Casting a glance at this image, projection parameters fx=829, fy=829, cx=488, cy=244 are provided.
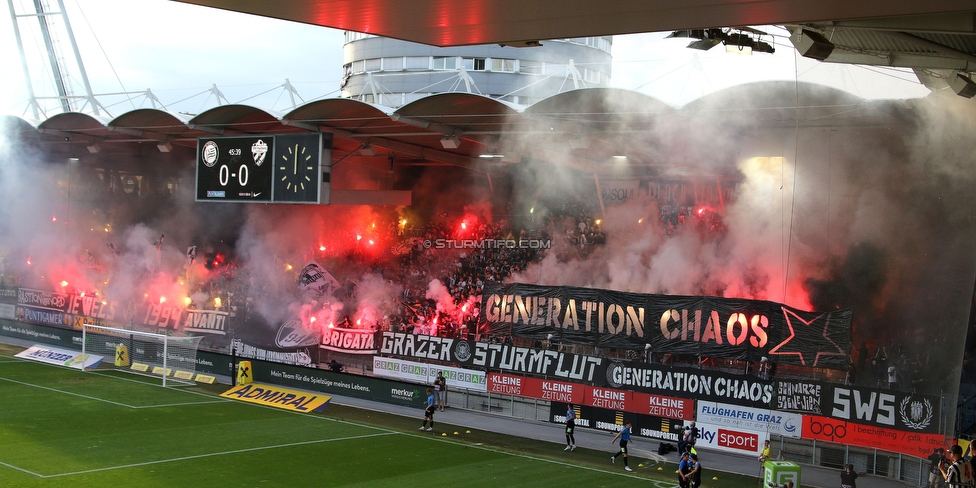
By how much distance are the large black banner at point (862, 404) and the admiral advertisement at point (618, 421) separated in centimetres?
279

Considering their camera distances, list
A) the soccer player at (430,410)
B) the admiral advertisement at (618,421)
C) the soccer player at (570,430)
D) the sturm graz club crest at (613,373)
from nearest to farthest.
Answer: the soccer player at (570,430), the admiral advertisement at (618,421), the sturm graz club crest at (613,373), the soccer player at (430,410)

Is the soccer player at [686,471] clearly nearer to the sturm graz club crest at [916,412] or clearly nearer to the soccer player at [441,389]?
the sturm graz club crest at [916,412]

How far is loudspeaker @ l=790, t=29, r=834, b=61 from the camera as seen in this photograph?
12.1m

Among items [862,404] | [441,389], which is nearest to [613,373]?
[441,389]

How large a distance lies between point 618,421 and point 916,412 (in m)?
7.31

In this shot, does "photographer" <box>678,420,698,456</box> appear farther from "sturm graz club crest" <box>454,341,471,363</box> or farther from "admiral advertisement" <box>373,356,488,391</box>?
"sturm graz club crest" <box>454,341,471,363</box>

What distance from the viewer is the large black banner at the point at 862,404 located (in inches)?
635

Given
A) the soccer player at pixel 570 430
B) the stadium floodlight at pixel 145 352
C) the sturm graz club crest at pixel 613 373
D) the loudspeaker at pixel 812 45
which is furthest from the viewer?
the stadium floodlight at pixel 145 352

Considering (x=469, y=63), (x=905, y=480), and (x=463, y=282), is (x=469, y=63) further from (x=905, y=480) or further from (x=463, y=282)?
(x=905, y=480)

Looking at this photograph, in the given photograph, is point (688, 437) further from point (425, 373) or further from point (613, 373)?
point (425, 373)

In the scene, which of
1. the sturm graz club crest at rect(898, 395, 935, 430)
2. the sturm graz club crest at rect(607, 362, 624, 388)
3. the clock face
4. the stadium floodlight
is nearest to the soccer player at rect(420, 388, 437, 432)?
the sturm graz club crest at rect(607, 362, 624, 388)

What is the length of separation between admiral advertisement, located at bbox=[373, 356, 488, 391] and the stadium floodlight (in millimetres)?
7313

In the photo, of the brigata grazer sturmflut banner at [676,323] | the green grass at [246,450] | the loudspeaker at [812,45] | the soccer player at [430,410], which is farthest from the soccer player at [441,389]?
the loudspeaker at [812,45]

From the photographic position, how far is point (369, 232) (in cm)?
3756
